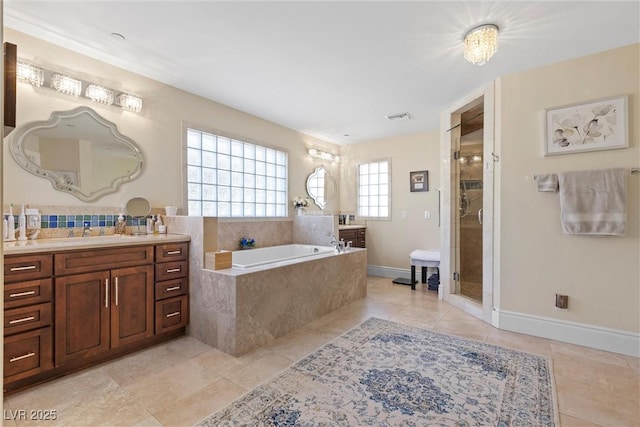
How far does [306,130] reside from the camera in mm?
4883

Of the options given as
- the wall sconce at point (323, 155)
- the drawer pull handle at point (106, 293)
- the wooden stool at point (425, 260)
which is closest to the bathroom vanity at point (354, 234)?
the wooden stool at point (425, 260)

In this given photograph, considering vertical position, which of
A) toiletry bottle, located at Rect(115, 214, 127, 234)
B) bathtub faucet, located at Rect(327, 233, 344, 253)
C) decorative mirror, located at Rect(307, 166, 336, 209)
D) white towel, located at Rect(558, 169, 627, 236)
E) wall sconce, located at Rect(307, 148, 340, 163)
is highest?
wall sconce, located at Rect(307, 148, 340, 163)

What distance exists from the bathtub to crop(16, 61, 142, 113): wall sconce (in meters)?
1.86

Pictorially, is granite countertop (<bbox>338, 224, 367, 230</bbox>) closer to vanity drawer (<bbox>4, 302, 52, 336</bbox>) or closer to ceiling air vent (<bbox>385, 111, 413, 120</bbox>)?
ceiling air vent (<bbox>385, 111, 413, 120</bbox>)

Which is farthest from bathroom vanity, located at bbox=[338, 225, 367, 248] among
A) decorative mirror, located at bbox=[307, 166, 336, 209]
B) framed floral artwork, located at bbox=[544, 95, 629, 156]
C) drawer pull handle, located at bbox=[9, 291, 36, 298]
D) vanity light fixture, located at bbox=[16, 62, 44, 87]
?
vanity light fixture, located at bbox=[16, 62, 44, 87]

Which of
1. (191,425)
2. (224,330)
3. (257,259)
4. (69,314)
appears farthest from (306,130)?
(191,425)

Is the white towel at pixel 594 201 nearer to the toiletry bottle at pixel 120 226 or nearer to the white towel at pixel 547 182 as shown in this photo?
the white towel at pixel 547 182

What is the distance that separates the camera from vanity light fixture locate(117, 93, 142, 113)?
2.88m

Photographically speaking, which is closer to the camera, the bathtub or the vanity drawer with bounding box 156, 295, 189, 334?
the vanity drawer with bounding box 156, 295, 189, 334

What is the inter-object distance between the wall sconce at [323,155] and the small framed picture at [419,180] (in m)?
1.37

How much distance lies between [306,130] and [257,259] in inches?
84.8

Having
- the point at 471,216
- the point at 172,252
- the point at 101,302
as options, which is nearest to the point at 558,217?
the point at 471,216

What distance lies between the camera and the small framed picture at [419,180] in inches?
192

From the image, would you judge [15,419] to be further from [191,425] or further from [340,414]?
[340,414]
